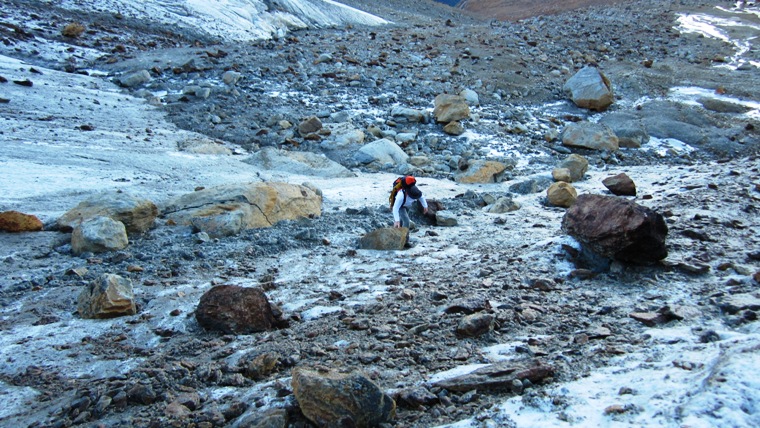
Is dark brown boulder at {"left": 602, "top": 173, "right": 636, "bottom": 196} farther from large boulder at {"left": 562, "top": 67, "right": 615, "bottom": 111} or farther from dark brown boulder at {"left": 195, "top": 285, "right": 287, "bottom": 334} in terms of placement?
large boulder at {"left": 562, "top": 67, "right": 615, "bottom": 111}

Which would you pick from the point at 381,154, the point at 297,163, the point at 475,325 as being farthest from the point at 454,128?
the point at 475,325

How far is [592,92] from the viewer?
12.0m

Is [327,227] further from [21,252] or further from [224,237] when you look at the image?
[21,252]

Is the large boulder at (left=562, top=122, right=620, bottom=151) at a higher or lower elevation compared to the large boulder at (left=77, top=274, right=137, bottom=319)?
higher

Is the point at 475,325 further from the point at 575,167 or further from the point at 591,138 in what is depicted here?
the point at 591,138

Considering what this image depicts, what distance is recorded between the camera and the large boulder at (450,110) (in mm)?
10344

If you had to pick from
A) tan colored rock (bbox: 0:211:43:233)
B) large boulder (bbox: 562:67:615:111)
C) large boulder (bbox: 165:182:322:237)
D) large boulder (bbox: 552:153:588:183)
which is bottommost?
tan colored rock (bbox: 0:211:43:233)

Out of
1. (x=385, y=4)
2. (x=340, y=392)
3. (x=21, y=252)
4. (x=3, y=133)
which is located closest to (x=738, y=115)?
(x=340, y=392)

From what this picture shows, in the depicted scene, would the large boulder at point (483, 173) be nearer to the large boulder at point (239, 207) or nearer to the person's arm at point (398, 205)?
the person's arm at point (398, 205)

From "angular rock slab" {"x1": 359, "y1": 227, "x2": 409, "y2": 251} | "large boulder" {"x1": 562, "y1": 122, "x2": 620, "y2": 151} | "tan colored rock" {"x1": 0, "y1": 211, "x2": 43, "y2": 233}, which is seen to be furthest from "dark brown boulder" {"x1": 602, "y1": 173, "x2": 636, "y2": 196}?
"tan colored rock" {"x1": 0, "y1": 211, "x2": 43, "y2": 233}

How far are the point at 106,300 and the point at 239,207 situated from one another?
214cm

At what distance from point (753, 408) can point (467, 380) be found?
125 centimetres

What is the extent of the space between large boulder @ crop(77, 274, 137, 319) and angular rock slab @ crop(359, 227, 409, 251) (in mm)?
2442

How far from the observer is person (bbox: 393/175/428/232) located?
19.2ft
